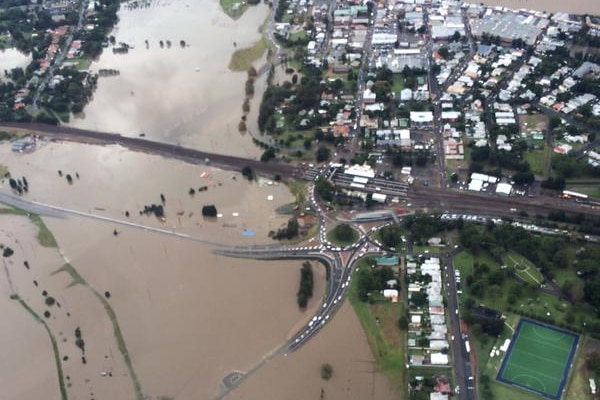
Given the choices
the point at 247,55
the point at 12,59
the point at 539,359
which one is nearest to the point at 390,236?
the point at 539,359

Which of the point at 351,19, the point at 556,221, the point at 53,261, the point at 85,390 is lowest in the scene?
the point at 85,390

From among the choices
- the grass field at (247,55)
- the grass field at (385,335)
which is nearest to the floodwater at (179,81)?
the grass field at (247,55)

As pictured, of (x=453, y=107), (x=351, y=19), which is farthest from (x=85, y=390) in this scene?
(x=351, y=19)

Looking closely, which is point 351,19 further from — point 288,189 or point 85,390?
point 85,390

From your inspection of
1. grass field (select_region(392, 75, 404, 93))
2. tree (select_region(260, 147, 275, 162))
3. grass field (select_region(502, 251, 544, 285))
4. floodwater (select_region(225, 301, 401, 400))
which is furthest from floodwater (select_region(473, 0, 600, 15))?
floodwater (select_region(225, 301, 401, 400))

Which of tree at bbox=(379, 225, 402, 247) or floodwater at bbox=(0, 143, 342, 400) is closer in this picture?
floodwater at bbox=(0, 143, 342, 400)

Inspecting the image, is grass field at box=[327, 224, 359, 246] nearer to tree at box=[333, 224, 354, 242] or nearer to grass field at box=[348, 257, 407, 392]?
tree at box=[333, 224, 354, 242]

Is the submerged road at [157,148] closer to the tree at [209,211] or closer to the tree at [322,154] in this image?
the tree at [322,154]
